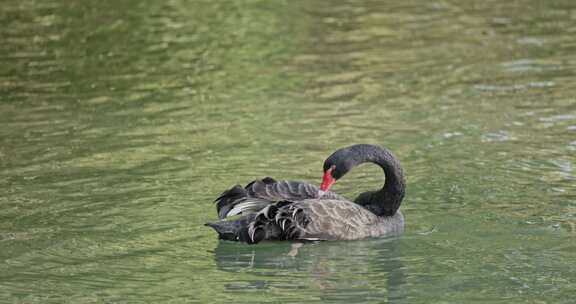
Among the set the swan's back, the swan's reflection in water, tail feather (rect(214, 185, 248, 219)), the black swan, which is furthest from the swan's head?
tail feather (rect(214, 185, 248, 219))

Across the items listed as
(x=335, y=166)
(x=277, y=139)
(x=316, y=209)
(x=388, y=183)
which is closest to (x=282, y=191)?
(x=316, y=209)

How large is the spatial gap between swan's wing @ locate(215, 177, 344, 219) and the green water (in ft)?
0.96

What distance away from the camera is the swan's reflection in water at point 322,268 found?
7.77 meters

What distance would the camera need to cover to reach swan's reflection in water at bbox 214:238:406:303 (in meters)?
7.77

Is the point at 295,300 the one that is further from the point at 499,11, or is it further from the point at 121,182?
the point at 499,11

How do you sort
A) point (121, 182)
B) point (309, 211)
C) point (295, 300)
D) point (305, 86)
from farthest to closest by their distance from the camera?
point (305, 86)
point (121, 182)
point (309, 211)
point (295, 300)

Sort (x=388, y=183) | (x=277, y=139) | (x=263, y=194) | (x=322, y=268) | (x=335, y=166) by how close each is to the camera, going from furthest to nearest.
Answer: (x=277, y=139), (x=388, y=183), (x=263, y=194), (x=335, y=166), (x=322, y=268)

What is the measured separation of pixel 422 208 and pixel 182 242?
2.07 meters

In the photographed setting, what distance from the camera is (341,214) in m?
8.89

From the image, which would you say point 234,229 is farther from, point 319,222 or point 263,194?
point 319,222

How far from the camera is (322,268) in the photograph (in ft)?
27.1

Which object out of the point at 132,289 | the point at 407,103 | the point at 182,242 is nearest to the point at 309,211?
the point at 182,242

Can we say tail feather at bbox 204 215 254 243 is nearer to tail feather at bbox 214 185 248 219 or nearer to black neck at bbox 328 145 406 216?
tail feather at bbox 214 185 248 219

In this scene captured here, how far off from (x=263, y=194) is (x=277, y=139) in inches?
111
